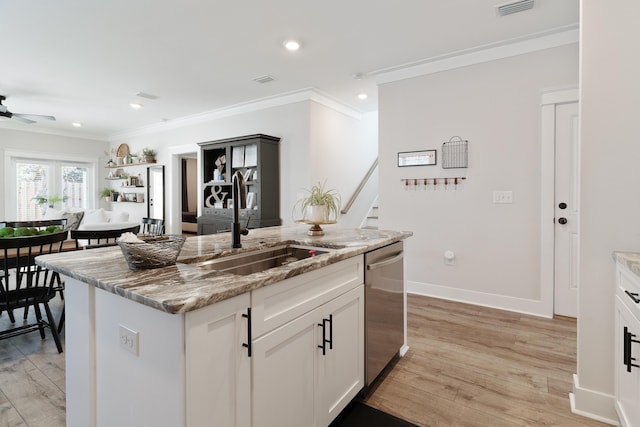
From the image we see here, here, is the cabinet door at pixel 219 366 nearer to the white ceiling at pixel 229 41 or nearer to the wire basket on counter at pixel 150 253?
the wire basket on counter at pixel 150 253

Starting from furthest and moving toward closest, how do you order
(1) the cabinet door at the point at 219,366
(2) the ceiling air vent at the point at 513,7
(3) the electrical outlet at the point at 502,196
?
(3) the electrical outlet at the point at 502,196 → (2) the ceiling air vent at the point at 513,7 → (1) the cabinet door at the point at 219,366

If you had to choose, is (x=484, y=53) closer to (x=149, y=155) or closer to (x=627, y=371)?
(x=627, y=371)

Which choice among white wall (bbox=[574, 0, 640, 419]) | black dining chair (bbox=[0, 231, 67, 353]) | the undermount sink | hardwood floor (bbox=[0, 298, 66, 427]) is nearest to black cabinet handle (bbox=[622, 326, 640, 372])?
white wall (bbox=[574, 0, 640, 419])

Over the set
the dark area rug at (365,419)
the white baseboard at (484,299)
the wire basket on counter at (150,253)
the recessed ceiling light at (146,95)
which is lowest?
the dark area rug at (365,419)

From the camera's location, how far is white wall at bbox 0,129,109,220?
21.8 ft

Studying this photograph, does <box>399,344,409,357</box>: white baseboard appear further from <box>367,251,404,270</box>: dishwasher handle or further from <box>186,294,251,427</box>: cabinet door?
<box>186,294,251,427</box>: cabinet door

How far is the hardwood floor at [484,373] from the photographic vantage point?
1.78 m

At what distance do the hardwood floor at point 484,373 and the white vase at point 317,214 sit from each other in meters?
1.11

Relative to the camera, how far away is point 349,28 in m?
3.03

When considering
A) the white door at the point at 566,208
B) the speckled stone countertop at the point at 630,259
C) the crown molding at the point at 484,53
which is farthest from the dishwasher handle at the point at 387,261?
the crown molding at the point at 484,53

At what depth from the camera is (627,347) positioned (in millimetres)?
1422

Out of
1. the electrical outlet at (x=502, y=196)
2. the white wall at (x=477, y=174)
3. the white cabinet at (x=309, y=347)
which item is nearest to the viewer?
the white cabinet at (x=309, y=347)

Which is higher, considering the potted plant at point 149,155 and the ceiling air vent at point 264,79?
the ceiling air vent at point 264,79

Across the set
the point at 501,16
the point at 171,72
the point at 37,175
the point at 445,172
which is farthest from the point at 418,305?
the point at 37,175
